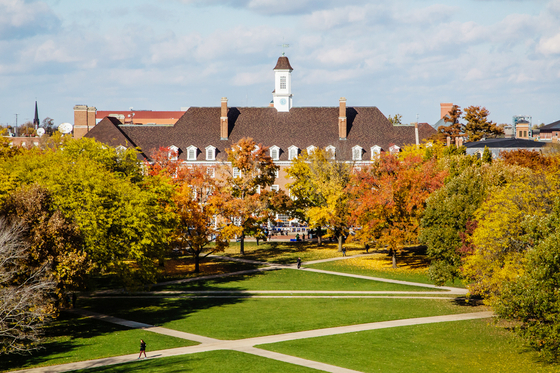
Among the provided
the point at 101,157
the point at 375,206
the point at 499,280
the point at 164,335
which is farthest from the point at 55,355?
the point at 375,206

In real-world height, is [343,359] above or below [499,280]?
below

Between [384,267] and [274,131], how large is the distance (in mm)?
36783

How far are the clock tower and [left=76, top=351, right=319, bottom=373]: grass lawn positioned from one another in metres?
64.1

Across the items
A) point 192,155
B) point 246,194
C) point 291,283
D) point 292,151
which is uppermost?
point 292,151

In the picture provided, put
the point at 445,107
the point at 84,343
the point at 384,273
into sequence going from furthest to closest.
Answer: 1. the point at 445,107
2. the point at 384,273
3. the point at 84,343

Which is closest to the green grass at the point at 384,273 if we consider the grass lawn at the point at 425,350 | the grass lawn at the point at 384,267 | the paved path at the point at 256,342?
the grass lawn at the point at 384,267

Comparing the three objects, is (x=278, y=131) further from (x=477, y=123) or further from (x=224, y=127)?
(x=477, y=123)

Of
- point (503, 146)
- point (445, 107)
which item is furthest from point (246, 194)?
point (445, 107)

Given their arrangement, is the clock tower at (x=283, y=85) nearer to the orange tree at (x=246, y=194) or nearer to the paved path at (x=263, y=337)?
the orange tree at (x=246, y=194)

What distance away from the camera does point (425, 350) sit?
30.9 meters

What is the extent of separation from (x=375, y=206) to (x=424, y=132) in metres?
44.5

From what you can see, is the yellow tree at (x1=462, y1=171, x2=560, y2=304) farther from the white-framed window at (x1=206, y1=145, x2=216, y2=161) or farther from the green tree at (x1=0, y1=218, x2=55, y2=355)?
the white-framed window at (x1=206, y1=145, x2=216, y2=161)

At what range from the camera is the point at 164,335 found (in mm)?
34031

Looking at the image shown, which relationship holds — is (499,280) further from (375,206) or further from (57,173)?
(57,173)
